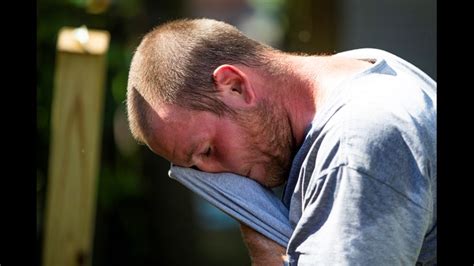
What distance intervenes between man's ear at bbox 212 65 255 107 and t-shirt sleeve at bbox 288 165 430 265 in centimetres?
39

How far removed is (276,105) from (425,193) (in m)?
0.52

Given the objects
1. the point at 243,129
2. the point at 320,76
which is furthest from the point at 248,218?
the point at 320,76

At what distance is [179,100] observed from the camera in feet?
8.60

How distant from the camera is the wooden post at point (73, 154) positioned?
14.5 feet

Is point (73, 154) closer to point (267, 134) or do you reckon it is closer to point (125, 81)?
point (267, 134)

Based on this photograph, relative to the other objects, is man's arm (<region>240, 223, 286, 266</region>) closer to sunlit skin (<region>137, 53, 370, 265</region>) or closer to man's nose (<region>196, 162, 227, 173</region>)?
sunlit skin (<region>137, 53, 370, 265</region>)

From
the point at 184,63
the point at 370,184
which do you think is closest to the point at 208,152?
the point at 184,63

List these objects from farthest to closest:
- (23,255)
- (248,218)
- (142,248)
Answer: (142,248) → (248,218) → (23,255)

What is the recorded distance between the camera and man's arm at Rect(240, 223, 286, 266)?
258 cm

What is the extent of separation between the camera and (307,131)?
256 cm

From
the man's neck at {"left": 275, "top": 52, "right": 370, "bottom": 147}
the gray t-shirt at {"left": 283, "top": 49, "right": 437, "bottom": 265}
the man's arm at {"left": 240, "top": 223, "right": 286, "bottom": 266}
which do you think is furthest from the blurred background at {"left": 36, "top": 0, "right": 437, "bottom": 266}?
the gray t-shirt at {"left": 283, "top": 49, "right": 437, "bottom": 265}

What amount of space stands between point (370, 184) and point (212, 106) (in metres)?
0.53
